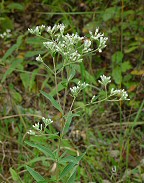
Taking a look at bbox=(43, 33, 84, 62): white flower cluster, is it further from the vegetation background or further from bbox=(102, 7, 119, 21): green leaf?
bbox=(102, 7, 119, 21): green leaf

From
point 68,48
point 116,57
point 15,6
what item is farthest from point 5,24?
point 68,48

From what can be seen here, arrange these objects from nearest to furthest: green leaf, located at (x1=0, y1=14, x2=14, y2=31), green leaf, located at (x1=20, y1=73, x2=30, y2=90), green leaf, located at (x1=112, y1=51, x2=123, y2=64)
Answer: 1. green leaf, located at (x1=20, y1=73, x2=30, y2=90)
2. green leaf, located at (x1=112, y1=51, x2=123, y2=64)
3. green leaf, located at (x1=0, y1=14, x2=14, y2=31)

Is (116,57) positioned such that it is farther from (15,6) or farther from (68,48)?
(68,48)

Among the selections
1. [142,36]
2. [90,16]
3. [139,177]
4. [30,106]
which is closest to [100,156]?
[139,177]

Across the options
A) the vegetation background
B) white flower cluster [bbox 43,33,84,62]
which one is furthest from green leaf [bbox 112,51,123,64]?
white flower cluster [bbox 43,33,84,62]

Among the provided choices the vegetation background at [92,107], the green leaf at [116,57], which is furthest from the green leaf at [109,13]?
the green leaf at [116,57]

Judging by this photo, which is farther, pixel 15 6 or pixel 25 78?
pixel 15 6

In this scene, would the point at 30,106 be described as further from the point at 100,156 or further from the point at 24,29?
the point at 24,29

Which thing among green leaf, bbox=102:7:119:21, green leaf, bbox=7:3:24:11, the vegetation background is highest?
green leaf, bbox=7:3:24:11

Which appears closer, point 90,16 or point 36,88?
point 36,88
